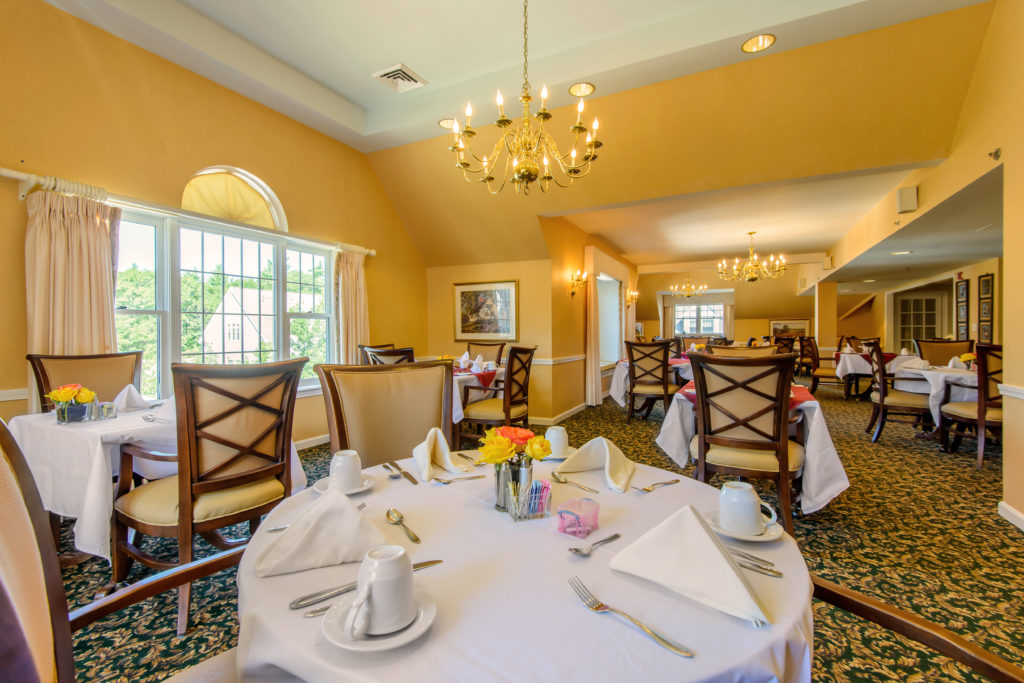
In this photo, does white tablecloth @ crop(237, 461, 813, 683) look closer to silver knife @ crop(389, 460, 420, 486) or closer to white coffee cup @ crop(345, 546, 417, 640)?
white coffee cup @ crop(345, 546, 417, 640)

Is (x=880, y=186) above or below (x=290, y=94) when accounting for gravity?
below

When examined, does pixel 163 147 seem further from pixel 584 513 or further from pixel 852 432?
pixel 852 432

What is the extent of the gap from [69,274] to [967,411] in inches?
266

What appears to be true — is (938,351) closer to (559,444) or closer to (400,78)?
(559,444)

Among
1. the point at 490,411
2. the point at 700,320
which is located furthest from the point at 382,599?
the point at 700,320

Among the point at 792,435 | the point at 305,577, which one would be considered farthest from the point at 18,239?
the point at 792,435

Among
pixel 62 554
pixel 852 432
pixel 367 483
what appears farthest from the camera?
pixel 852 432

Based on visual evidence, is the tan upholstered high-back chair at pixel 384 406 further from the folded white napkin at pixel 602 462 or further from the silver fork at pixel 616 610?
the silver fork at pixel 616 610

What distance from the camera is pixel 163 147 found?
3.32m

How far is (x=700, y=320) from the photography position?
14.9 m

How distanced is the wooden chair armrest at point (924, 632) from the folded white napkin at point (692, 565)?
1.15 feet

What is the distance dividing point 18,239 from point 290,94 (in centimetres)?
212

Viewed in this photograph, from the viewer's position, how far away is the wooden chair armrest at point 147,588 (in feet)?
2.73

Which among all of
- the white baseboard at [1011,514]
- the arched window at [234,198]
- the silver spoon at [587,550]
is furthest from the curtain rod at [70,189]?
the white baseboard at [1011,514]
